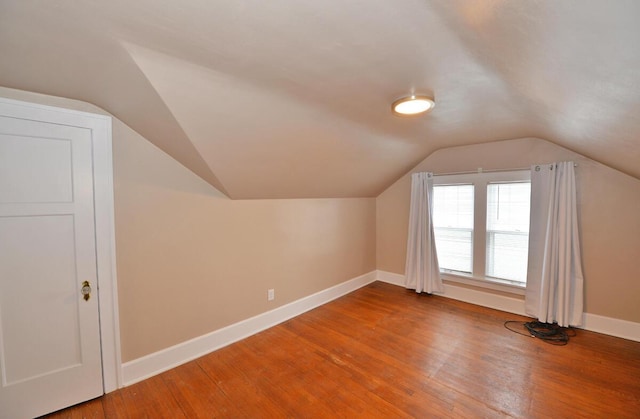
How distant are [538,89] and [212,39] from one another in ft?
5.89

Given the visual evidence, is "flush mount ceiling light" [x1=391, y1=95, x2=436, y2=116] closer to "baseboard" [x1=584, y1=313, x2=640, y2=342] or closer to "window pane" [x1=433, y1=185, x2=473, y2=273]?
"window pane" [x1=433, y1=185, x2=473, y2=273]

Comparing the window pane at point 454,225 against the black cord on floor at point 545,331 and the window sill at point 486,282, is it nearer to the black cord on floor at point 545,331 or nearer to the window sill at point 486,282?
the window sill at point 486,282

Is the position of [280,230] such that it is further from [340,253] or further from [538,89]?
[538,89]

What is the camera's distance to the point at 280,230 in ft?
10.5

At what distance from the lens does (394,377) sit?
215 centimetres

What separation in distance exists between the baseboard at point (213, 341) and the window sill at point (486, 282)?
175 centimetres

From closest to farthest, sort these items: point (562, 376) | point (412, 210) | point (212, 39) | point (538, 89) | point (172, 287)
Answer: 1. point (212, 39)
2. point (538, 89)
3. point (562, 376)
4. point (172, 287)
5. point (412, 210)

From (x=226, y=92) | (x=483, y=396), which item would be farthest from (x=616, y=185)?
(x=226, y=92)

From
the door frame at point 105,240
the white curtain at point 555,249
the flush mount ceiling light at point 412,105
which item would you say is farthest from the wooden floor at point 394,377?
the flush mount ceiling light at point 412,105

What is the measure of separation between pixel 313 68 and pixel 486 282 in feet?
11.8

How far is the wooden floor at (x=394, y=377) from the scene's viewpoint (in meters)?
1.83

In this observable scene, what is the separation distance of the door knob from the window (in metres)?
4.16

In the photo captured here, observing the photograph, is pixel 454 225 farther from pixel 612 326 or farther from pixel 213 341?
pixel 213 341

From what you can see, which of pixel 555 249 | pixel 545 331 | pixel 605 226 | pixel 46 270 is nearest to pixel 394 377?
pixel 545 331
